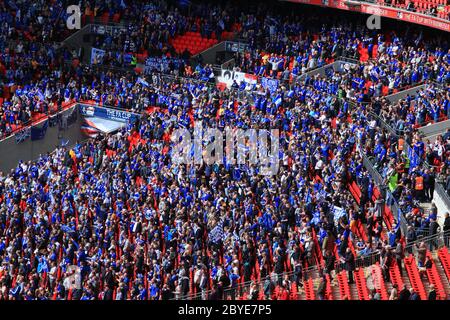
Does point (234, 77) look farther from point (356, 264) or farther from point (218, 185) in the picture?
point (356, 264)

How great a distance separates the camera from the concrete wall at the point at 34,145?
1671 inches

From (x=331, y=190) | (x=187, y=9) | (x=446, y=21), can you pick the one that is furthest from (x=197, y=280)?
(x=187, y=9)

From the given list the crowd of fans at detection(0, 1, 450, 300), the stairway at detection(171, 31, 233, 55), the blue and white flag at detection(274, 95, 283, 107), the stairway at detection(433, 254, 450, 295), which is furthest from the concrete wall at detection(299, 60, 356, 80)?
the stairway at detection(433, 254, 450, 295)

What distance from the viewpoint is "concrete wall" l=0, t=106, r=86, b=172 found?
4244 cm

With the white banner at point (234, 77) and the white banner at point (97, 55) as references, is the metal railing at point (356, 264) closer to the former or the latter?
the white banner at point (234, 77)

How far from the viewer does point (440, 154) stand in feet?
103

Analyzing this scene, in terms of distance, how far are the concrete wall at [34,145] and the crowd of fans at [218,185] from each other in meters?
0.86

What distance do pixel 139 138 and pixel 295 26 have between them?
11.3 m

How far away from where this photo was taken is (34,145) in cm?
4288

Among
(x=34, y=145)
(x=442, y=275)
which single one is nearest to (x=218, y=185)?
(x=442, y=275)

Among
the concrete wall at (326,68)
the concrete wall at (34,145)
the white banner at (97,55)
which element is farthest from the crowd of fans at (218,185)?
the white banner at (97,55)

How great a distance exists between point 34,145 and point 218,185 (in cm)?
1274
